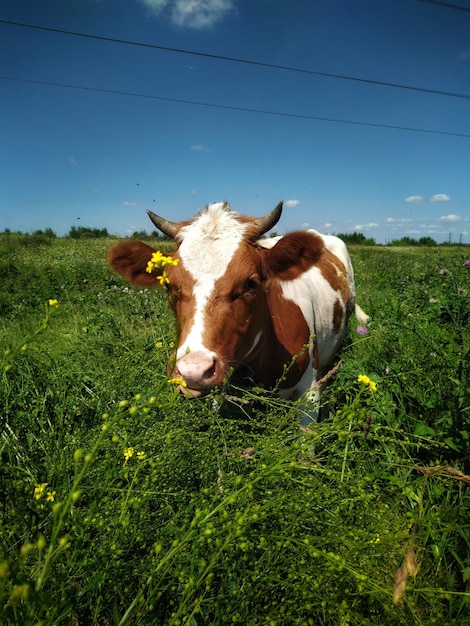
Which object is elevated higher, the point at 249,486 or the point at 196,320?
the point at 196,320

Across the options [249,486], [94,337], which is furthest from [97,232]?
[249,486]

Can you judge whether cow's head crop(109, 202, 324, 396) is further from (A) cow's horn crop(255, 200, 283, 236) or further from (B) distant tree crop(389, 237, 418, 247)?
(B) distant tree crop(389, 237, 418, 247)

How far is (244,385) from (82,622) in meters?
1.62

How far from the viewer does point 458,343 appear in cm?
327

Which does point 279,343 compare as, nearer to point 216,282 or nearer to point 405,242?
point 216,282

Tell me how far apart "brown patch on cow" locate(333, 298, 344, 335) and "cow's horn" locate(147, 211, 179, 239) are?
91.9 inches

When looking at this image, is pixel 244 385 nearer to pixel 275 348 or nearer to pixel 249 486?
pixel 275 348

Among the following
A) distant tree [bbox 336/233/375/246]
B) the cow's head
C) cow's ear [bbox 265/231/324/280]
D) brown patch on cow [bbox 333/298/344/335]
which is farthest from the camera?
distant tree [bbox 336/233/375/246]

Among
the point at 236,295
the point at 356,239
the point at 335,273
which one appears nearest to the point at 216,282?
the point at 236,295

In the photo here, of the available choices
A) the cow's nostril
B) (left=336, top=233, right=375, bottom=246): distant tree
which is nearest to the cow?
the cow's nostril

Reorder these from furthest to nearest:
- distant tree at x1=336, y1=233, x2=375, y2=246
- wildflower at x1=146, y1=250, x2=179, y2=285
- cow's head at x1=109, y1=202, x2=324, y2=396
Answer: distant tree at x1=336, y1=233, x2=375, y2=246, cow's head at x1=109, y1=202, x2=324, y2=396, wildflower at x1=146, y1=250, x2=179, y2=285

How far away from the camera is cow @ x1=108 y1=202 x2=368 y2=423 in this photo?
2.02 m

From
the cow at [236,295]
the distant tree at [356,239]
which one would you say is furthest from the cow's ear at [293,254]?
the distant tree at [356,239]

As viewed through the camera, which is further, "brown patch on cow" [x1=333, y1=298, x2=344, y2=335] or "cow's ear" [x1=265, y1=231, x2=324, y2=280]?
"brown patch on cow" [x1=333, y1=298, x2=344, y2=335]
